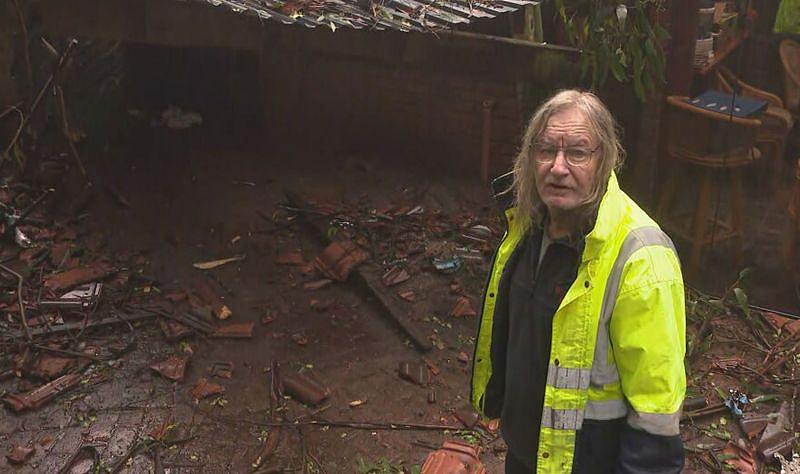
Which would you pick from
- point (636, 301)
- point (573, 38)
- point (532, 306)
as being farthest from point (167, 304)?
point (636, 301)

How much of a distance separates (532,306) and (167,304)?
16.4 ft

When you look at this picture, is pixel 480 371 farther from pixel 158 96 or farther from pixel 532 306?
pixel 158 96

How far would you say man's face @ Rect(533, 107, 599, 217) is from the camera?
246 centimetres

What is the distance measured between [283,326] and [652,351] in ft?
16.0

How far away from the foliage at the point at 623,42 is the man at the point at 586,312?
392 cm

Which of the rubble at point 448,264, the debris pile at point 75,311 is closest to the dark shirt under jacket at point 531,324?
the debris pile at point 75,311

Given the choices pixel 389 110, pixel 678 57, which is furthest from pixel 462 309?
pixel 389 110

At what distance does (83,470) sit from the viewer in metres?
4.90

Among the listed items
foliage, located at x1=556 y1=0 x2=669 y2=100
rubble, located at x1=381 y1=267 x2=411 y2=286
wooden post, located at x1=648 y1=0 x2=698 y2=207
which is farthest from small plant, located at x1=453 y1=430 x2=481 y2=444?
wooden post, located at x1=648 y1=0 x2=698 y2=207

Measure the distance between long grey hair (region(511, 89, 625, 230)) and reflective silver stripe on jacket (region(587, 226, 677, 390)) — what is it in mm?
195

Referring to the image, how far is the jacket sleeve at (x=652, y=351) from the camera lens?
7.27 feet

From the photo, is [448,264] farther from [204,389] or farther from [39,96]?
[39,96]

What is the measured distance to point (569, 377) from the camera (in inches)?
94.4

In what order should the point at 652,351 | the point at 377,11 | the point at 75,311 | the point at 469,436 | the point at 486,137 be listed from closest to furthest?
the point at 652,351 → the point at 377,11 → the point at 469,436 → the point at 75,311 → the point at 486,137
